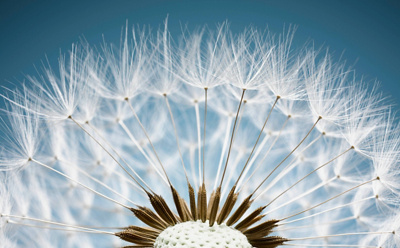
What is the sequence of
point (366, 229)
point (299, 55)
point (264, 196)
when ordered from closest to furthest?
point (299, 55) < point (366, 229) < point (264, 196)

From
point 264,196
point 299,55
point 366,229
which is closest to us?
point 299,55

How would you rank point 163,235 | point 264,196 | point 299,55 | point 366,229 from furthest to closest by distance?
1. point 264,196
2. point 366,229
3. point 299,55
4. point 163,235

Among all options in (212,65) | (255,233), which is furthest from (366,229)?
(212,65)

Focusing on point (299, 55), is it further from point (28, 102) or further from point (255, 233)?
point (28, 102)

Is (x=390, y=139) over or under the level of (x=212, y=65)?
under

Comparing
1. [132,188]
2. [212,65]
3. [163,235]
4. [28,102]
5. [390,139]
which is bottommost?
[163,235]

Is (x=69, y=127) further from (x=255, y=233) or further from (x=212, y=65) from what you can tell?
(x=255, y=233)

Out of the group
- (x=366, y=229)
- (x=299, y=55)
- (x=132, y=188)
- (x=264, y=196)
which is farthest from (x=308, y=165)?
(x=132, y=188)

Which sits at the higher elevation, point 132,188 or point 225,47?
point 225,47

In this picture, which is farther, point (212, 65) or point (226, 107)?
point (226, 107)
